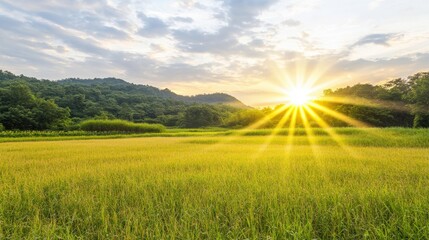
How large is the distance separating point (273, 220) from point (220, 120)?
92494 millimetres

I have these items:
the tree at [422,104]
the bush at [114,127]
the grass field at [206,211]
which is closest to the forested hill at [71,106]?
the bush at [114,127]

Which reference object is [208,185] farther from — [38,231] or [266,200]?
[38,231]

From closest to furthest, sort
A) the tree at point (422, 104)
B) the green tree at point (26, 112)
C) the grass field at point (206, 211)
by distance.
Result: the grass field at point (206, 211) → the tree at point (422, 104) → the green tree at point (26, 112)

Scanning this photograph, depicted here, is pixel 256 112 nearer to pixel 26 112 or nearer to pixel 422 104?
pixel 422 104

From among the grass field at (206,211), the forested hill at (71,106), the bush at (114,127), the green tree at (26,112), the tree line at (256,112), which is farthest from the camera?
the forested hill at (71,106)

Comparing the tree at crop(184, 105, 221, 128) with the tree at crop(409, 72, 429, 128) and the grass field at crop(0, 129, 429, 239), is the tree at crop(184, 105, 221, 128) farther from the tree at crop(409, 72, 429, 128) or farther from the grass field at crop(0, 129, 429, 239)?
the grass field at crop(0, 129, 429, 239)

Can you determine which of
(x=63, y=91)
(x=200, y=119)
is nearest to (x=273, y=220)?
(x=200, y=119)

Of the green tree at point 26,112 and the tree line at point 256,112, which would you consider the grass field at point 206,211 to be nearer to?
the tree line at point 256,112

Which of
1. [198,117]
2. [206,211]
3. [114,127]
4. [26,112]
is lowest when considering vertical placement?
[206,211]

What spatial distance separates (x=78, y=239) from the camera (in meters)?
3.19

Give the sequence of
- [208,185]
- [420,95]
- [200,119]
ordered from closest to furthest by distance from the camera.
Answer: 1. [208,185]
2. [420,95]
3. [200,119]

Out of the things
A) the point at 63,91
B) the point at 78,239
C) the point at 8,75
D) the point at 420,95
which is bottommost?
the point at 78,239

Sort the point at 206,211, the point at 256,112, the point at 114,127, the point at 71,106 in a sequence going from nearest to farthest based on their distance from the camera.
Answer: the point at 206,211 → the point at 114,127 → the point at 71,106 → the point at 256,112

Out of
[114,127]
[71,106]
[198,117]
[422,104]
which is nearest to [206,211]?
[422,104]
